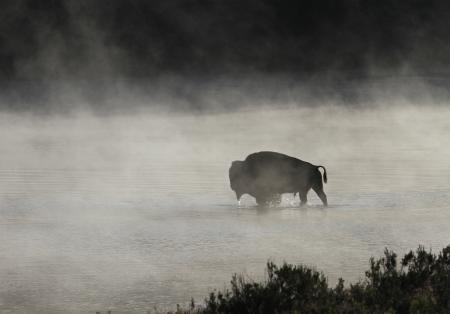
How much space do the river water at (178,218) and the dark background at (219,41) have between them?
128 feet

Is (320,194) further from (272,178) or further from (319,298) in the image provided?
(319,298)

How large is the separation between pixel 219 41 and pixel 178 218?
266 ft

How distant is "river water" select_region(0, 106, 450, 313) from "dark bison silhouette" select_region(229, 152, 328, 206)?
375 mm

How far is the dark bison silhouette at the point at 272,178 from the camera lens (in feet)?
70.3

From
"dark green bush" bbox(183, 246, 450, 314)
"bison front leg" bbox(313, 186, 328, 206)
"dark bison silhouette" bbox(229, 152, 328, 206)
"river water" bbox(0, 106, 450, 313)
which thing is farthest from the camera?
"bison front leg" bbox(313, 186, 328, 206)

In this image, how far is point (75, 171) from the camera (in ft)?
96.4

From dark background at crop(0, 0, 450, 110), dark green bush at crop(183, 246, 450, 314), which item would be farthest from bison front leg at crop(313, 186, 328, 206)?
dark background at crop(0, 0, 450, 110)

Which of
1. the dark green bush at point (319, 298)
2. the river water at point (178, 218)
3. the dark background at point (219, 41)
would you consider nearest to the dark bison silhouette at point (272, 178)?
the river water at point (178, 218)

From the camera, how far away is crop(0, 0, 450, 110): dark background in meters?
85.6

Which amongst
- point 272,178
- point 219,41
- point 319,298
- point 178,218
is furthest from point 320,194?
point 219,41

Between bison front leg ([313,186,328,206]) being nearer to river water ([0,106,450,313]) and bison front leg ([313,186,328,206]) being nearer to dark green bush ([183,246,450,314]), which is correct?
river water ([0,106,450,313])

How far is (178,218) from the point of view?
19062 millimetres

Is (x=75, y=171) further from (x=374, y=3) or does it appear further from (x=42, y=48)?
(x=374, y=3)

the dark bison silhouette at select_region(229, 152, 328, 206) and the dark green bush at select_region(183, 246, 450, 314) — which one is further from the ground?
the dark bison silhouette at select_region(229, 152, 328, 206)
